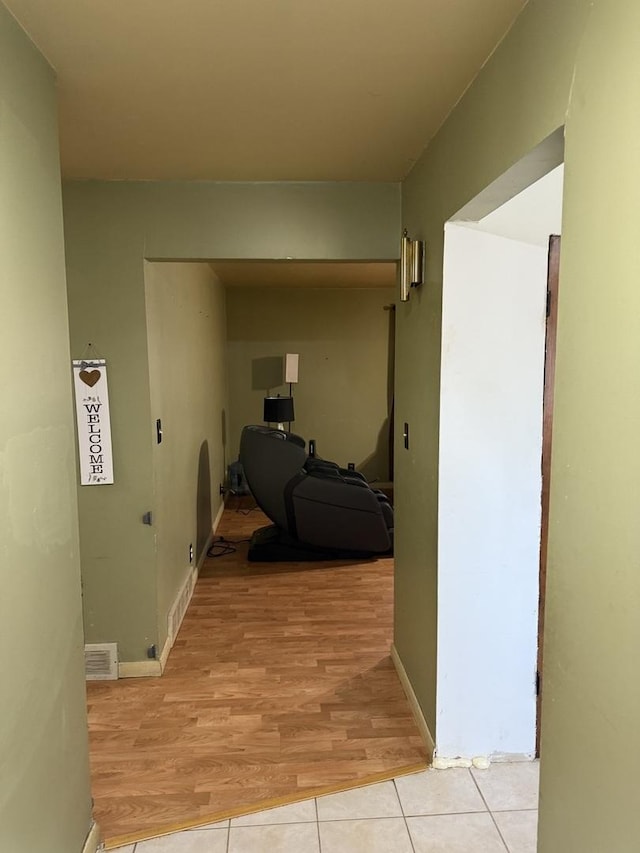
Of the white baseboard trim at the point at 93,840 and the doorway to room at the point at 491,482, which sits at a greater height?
the doorway to room at the point at 491,482

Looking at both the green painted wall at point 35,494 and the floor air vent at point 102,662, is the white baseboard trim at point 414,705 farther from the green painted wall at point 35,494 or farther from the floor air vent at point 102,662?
the floor air vent at point 102,662

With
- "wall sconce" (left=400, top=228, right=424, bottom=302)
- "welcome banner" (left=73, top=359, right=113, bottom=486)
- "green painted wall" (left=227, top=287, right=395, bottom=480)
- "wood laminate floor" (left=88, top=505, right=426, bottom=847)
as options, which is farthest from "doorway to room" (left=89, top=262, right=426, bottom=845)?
"wall sconce" (left=400, top=228, right=424, bottom=302)

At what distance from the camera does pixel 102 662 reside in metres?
2.93

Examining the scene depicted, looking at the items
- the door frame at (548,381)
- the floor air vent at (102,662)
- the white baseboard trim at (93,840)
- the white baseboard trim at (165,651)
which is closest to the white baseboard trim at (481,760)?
the door frame at (548,381)

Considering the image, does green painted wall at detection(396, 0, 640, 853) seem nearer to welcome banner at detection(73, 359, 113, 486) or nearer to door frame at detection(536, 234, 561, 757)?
door frame at detection(536, 234, 561, 757)

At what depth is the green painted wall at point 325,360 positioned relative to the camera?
6871 mm

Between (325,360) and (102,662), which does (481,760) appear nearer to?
(102,662)

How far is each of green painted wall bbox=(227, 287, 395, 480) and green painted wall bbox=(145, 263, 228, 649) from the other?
1.16m

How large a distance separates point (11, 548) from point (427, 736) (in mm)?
1817

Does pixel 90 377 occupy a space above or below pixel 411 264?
below

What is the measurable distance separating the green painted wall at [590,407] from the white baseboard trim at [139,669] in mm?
2107

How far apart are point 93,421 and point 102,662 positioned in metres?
1.21

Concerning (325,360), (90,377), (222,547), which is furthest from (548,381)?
(325,360)

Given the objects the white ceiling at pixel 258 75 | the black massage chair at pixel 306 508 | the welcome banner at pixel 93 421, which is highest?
the white ceiling at pixel 258 75
